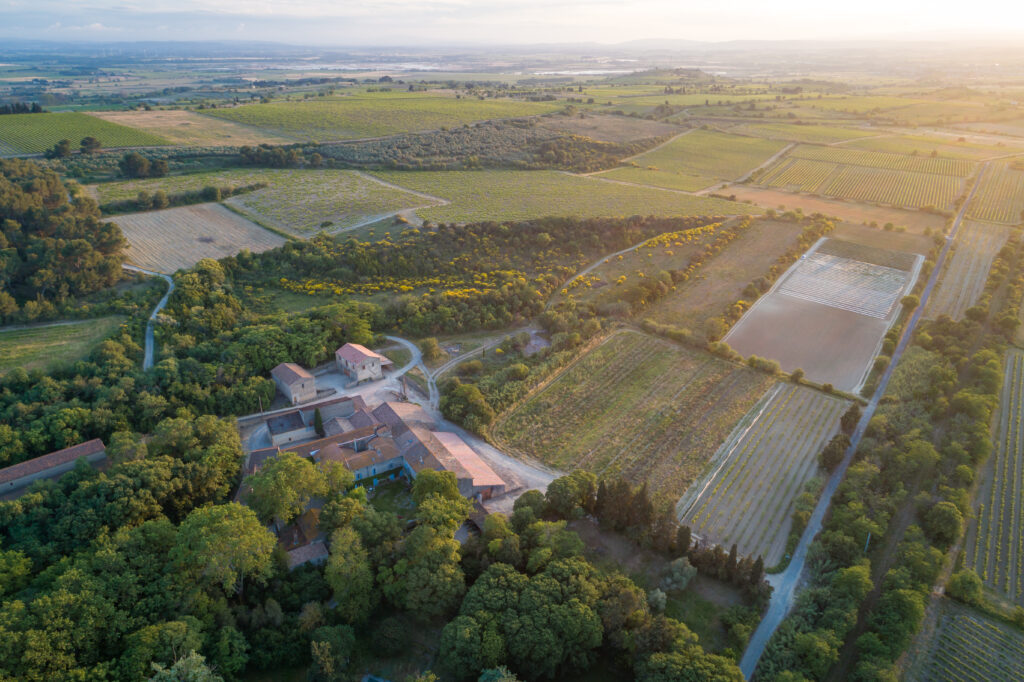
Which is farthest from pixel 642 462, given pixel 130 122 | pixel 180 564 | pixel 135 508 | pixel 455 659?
pixel 130 122

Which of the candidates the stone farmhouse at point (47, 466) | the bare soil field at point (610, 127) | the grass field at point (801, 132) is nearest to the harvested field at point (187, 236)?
the stone farmhouse at point (47, 466)

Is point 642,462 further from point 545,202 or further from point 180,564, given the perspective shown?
point 545,202

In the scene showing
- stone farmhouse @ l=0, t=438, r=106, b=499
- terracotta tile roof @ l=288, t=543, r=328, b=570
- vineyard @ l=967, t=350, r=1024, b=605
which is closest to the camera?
terracotta tile roof @ l=288, t=543, r=328, b=570

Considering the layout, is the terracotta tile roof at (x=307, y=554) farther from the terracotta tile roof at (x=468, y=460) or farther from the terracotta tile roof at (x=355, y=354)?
the terracotta tile roof at (x=355, y=354)

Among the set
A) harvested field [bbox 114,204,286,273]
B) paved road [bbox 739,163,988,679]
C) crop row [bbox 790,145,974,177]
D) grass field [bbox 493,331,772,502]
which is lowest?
paved road [bbox 739,163,988,679]

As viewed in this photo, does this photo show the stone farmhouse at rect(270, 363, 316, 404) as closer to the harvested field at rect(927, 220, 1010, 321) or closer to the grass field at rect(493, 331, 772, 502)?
the grass field at rect(493, 331, 772, 502)

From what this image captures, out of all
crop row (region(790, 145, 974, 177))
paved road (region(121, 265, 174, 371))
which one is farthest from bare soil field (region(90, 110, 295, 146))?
crop row (region(790, 145, 974, 177))

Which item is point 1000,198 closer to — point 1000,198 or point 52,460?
point 1000,198
